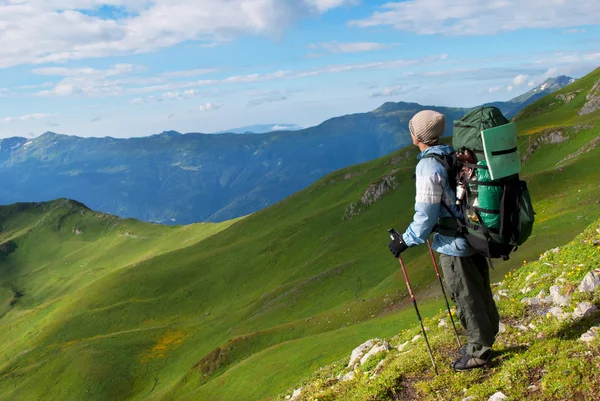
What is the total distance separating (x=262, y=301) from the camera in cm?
7944

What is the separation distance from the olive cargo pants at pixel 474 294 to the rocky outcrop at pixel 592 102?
117m

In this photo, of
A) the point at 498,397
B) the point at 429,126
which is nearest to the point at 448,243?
the point at 429,126

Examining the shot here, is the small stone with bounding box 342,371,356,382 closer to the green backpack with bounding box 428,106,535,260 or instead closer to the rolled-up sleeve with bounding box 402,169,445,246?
the rolled-up sleeve with bounding box 402,169,445,246

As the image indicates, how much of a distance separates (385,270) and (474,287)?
51.1 m

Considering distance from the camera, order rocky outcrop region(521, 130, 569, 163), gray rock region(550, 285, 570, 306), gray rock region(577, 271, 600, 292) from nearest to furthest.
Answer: gray rock region(577, 271, 600, 292) → gray rock region(550, 285, 570, 306) → rocky outcrop region(521, 130, 569, 163)

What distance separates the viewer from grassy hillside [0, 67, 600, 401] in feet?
124

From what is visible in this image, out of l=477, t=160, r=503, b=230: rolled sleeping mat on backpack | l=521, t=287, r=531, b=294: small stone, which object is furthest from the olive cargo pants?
l=521, t=287, r=531, b=294: small stone

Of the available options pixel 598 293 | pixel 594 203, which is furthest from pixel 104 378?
pixel 598 293

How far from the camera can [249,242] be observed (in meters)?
124

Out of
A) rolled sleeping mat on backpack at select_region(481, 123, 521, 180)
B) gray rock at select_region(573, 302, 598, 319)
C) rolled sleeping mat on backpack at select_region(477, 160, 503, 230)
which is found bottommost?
gray rock at select_region(573, 302, 598, 319)

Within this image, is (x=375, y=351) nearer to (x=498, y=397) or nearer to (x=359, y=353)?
(x=359, y=353)

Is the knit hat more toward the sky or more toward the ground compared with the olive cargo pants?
more toward the sky

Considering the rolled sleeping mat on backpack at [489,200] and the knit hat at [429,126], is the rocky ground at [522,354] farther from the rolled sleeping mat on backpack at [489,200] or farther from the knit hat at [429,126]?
the knit hat at [429,126]

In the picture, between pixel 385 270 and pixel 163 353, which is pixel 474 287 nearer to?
pixel 385 270
